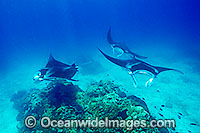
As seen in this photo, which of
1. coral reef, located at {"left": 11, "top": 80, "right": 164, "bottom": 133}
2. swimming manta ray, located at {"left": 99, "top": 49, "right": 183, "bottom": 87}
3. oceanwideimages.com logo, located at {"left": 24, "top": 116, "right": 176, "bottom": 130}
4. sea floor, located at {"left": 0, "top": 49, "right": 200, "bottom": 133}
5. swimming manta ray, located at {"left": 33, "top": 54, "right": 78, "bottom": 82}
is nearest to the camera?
oceanwideimages.com logo, located at {"left": 24, "top": 116, "right": 176, "bottom": 130}

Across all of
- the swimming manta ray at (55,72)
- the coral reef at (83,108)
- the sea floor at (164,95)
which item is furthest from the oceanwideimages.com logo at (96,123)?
the sea floor at (164,95)

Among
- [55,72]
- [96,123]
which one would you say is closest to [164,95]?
[96,123]

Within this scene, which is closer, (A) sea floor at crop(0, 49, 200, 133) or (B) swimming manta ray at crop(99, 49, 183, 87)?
(B) swimming manta ray at crop(99, 49, 183, 87)

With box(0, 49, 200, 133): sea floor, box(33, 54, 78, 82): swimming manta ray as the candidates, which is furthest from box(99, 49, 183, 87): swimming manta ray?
box(0, 49, 200, 133): sea floor

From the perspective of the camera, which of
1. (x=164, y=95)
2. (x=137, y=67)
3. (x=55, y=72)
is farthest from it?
(x=164, y=95)

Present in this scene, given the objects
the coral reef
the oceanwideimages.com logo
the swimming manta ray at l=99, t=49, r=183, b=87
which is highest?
the swimming manta ray at l=99, t=49, r=183, b=87

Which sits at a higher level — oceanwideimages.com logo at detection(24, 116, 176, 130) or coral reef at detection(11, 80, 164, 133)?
coral reef at detection(11, 80, 164, 133)

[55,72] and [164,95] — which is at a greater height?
[164,95]

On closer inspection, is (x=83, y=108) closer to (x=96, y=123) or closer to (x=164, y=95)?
(x=96, y=123)

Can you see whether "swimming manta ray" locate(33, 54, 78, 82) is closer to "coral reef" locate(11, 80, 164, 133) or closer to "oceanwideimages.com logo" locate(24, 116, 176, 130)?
"coral reef" locate(11, 80, 164, 133)

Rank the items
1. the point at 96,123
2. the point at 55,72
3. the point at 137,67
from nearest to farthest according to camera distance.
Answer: the point at 96,123
the point at 137,67
the point at 55,72

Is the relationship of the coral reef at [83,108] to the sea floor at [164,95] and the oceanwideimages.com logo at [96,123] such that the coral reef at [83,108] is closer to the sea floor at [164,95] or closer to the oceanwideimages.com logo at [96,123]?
the oceanwideimages.com logo at [96,123]

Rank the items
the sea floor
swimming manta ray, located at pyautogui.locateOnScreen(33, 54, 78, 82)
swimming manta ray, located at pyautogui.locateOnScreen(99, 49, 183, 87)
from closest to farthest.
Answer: swimming manta ray, located at pyautogui.locateOnScreen(99, 49, 183, 87), swimming manta ray, located at pyautogui.locateOnScreen(33, 54, 78, 82), the sea floor

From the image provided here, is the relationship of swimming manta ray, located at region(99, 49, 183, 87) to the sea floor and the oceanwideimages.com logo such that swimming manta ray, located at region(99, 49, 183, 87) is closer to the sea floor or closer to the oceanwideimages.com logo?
the oceanwideimages.com logo
